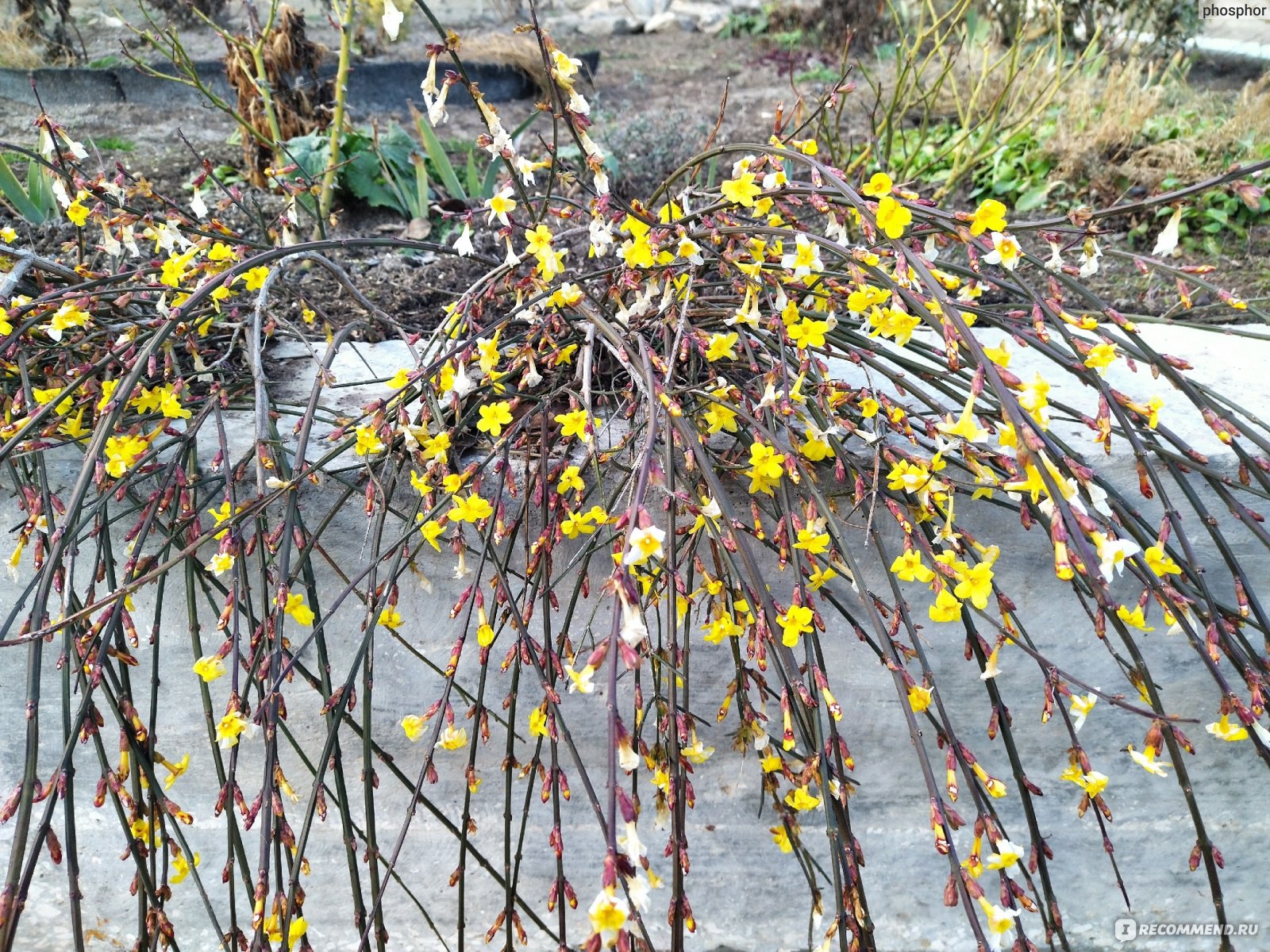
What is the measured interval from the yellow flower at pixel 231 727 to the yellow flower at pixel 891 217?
2.77 feet

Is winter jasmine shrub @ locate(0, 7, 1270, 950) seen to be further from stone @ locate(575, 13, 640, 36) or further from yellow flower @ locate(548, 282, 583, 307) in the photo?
stone @ locate(575, 13, 640, 36)

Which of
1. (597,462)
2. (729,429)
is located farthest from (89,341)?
(729,429)

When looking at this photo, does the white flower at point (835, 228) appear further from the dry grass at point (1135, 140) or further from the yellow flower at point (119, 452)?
the dry grass at point (1135, 140)

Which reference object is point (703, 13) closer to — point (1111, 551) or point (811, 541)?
point (811, 541)

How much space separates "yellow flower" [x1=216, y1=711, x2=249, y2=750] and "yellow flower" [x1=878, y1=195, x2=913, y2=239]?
2.77 feet

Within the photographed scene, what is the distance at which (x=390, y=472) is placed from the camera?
1322mm

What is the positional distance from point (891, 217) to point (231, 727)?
0.86 m

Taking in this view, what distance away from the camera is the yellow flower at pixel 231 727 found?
964mm

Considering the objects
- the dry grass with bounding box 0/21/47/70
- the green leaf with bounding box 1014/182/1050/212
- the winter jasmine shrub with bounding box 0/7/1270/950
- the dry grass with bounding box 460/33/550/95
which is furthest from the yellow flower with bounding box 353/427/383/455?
the dry grass with bounding box 0/21/47/70

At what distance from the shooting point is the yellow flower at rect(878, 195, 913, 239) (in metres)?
0.93

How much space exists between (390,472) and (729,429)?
0.49 metres

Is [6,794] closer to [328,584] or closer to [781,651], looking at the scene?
[328,584]

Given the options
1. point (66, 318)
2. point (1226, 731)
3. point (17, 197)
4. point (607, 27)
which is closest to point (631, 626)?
point (1226, 731)

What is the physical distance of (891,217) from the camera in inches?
36.8
